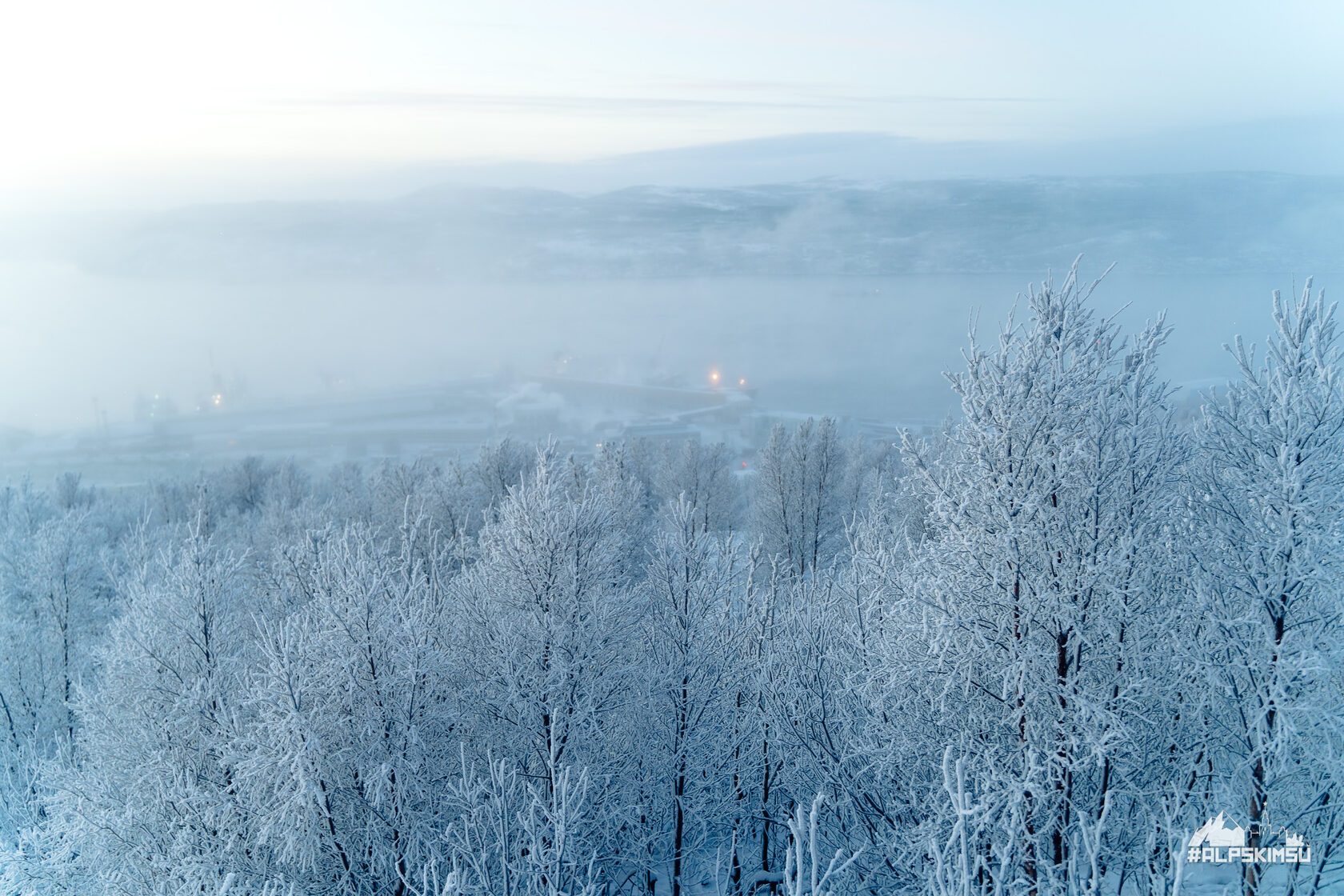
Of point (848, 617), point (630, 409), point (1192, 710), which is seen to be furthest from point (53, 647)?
point (630, 409)

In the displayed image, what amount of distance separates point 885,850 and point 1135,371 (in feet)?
20.9

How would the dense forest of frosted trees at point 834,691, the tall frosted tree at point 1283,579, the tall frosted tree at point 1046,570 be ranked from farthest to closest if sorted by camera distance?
the tall frosted tree at point 1283,579
the dense forest of frosted trees at point 834,691
the tall frosted tree at point 1046,570

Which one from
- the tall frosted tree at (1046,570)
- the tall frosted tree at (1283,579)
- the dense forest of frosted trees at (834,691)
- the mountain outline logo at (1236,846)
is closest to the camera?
the tall frosted tree at (1046,570)

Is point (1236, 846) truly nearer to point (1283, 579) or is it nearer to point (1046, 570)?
point (1283, 579)

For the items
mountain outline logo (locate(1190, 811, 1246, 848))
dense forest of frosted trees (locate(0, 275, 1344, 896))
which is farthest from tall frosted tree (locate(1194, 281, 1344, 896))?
mountain outline logo (locate(1190, 811, 1246, 848))

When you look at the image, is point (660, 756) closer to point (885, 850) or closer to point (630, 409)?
point (885, 850)

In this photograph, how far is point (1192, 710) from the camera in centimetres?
810

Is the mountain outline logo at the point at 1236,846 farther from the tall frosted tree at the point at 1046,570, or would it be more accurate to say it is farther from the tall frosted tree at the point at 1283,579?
the tall frosted tree at the point at 1046,570

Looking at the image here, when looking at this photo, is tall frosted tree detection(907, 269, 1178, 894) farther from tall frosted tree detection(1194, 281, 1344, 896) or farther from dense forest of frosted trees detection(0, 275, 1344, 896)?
tall frosted tree detection(1194, 281, 1344, 896)

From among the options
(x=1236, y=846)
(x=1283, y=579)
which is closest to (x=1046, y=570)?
(x=1283, y=579)

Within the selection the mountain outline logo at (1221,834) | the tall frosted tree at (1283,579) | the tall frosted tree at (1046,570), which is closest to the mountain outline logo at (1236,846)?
the mountain outline logo at (1221,834)

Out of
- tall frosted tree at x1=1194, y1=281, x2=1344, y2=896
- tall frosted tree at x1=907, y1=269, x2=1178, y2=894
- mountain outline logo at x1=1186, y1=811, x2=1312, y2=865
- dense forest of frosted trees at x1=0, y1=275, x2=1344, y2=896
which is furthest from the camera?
mountain outline logo at x1=1186, y1=811, x2=1312, y2=865

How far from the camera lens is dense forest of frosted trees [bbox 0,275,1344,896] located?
716 cm

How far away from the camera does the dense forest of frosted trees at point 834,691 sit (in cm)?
716
